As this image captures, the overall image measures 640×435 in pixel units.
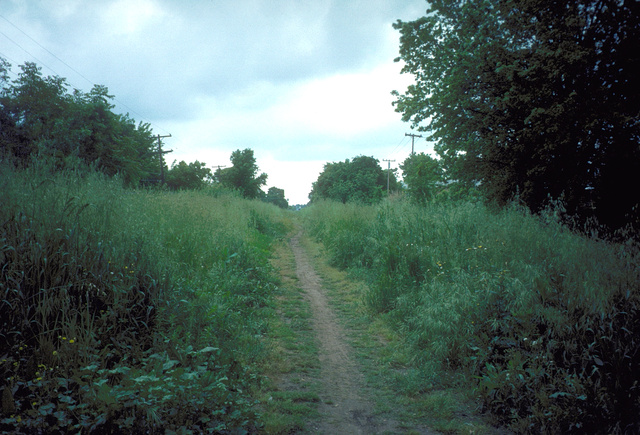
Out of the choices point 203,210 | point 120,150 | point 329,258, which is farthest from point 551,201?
point 120,150

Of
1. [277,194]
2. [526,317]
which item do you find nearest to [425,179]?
[526,317]

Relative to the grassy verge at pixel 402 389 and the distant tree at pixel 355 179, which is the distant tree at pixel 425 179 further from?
the distant tree at pixel 355 179

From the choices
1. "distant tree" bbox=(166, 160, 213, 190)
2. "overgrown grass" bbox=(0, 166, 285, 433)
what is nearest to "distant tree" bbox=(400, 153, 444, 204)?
"overgrown grass" bbox=(0, 166, 285, 433)

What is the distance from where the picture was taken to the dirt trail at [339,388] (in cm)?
325

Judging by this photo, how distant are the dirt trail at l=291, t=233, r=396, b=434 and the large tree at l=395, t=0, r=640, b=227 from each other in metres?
4.35

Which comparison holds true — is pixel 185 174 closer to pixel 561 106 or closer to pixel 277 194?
pixel 561 106

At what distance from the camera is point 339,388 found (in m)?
4.00

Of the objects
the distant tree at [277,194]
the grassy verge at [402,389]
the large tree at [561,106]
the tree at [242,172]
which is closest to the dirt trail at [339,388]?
the grassy verge at [402,389]

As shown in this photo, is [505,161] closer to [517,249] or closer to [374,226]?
[517,249]

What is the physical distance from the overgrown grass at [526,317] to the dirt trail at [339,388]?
73cm

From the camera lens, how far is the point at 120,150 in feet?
84.6

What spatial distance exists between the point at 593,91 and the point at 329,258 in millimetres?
7768

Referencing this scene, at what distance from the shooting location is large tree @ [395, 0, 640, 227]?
582 centimetres

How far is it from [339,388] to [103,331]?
258 cm
